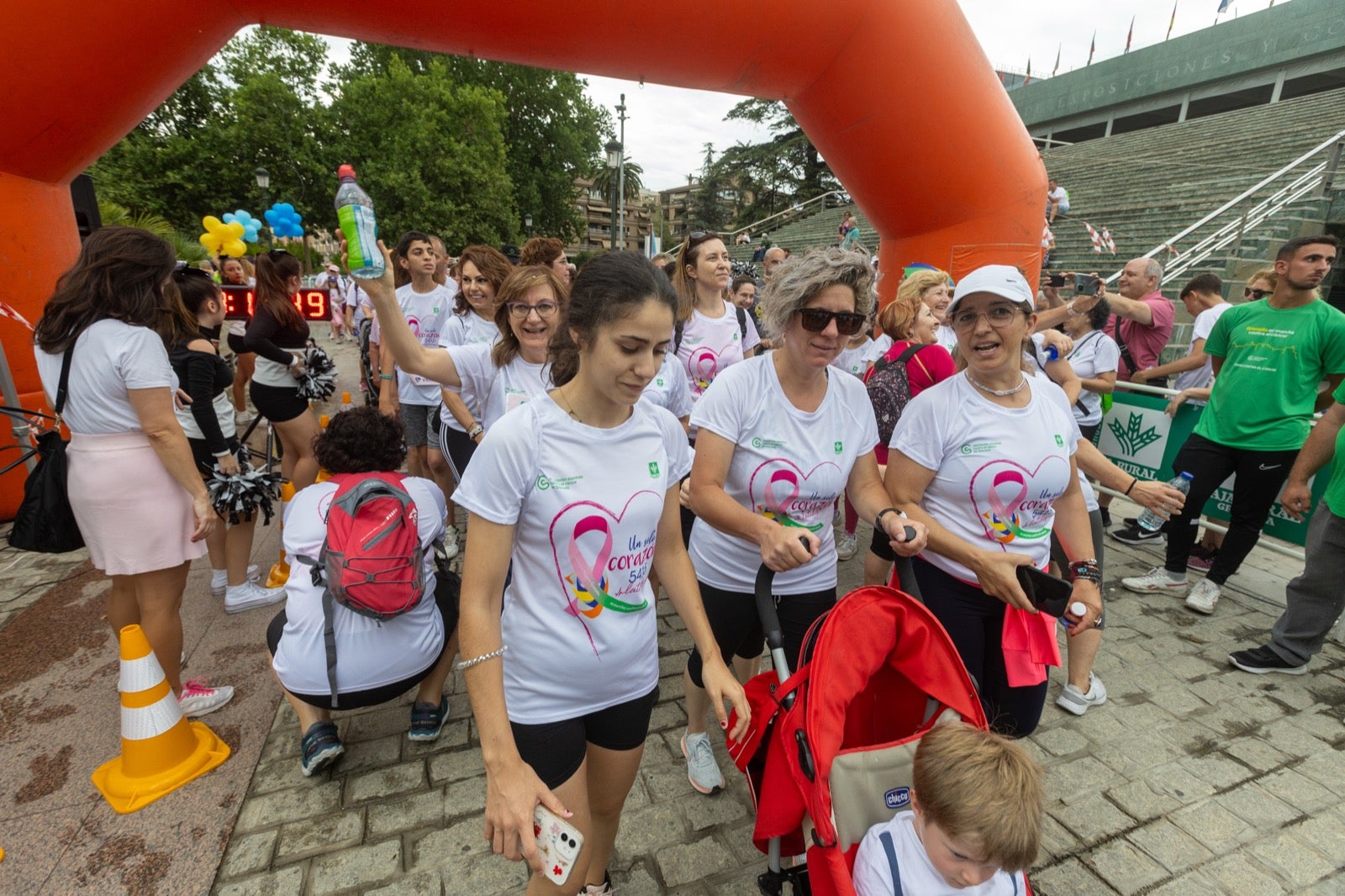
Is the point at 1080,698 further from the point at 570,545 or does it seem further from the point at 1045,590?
the point at 570,545

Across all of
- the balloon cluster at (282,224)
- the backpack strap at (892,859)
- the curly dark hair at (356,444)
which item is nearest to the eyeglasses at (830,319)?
the backpack strap at (892,859)

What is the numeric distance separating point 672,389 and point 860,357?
2109 mm

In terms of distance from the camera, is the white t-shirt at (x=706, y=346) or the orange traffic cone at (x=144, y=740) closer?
the orange traffic cone at (x=144, y=740)

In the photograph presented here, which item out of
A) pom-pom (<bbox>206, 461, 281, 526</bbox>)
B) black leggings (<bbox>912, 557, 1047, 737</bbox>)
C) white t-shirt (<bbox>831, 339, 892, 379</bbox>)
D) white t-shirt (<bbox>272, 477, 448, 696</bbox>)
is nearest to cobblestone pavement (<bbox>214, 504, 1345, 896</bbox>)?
white t-shirt (<bbox>272, 477, 448, 696</bbox>)

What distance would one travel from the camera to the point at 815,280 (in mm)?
2062

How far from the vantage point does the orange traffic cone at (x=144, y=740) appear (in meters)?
2.50

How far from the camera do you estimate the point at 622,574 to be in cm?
163

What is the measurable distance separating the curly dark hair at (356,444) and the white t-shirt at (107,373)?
A: 2.29ft

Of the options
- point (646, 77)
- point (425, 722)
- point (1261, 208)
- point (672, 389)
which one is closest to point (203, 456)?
point (425, 722)

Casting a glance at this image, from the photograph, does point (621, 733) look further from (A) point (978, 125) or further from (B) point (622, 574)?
(A) point (978, 125)

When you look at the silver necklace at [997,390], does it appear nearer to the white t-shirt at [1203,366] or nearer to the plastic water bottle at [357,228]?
the plastic water bottle at [357,228]

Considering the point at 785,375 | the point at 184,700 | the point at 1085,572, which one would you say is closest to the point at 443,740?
the point at 184,700

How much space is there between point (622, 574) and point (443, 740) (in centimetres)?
185

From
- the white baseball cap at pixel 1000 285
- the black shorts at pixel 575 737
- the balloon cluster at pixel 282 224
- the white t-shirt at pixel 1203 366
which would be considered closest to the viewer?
the black shorts at pixel 575 737
